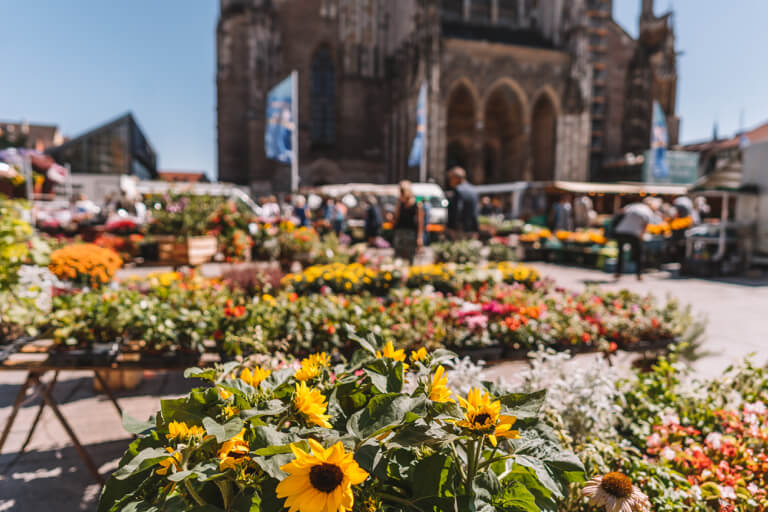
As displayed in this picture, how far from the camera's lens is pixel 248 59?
99.5ft

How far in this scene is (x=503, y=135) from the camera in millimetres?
34469

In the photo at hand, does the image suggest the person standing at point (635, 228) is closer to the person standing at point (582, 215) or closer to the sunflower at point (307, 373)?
the person standing at point (582, 215)

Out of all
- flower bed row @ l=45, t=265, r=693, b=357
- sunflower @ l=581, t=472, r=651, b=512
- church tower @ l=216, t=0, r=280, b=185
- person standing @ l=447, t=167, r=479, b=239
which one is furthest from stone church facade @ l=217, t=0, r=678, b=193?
sunflower @ l=581, t=472, r=651, b=512

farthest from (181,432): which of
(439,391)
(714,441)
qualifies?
(714,441)

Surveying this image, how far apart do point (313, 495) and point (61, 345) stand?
271 centimetres

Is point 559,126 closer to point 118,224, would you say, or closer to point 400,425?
point 118,224

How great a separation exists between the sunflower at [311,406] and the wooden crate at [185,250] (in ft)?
19.9

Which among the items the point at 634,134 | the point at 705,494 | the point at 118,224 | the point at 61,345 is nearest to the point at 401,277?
the point at 61,345

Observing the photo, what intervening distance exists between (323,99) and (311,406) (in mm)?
32910

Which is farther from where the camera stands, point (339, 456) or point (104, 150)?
point (104, 150)

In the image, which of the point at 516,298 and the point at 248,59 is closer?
the point at 516,298

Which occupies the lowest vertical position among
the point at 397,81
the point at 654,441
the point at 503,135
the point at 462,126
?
the point at 654,441

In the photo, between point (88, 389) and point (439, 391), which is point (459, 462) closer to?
point (439, 391)

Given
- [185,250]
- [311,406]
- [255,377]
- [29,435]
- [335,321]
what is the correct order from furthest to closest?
[185,250] < [335,321] < [29,435] < [255,377] < [311,406]
